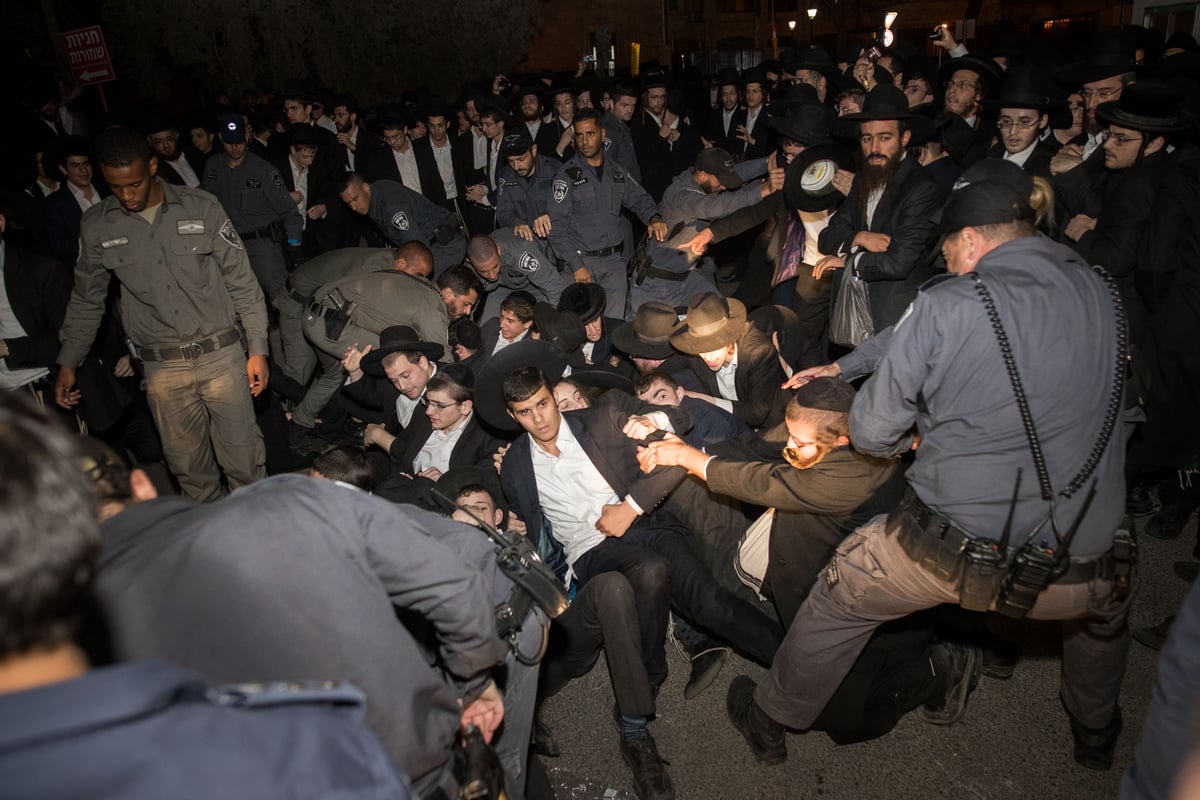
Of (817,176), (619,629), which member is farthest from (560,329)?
(619,629)

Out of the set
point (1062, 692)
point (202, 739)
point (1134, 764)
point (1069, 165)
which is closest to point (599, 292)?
point (1069, 165)

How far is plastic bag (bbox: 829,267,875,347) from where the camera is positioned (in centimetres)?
438

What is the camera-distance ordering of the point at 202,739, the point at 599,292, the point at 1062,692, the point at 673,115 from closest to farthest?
the point at 202,739 → the point at 1062,692 → the point at 599,292 → the point at 673,115

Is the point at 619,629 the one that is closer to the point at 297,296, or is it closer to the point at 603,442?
the point at 603,442

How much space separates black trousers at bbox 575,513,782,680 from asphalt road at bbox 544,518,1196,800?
305mm

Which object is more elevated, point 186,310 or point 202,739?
point 202,739

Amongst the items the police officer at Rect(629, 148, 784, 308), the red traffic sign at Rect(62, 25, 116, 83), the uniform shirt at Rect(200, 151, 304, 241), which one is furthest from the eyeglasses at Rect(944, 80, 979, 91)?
the red traffic sign at Rect(62, 25, 116, 83)

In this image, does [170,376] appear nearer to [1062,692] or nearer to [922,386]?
[922,386]

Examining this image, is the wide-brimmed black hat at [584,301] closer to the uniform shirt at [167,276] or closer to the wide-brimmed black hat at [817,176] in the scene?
the wide-brimmed black hat at [817,176]

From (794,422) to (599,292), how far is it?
282cm

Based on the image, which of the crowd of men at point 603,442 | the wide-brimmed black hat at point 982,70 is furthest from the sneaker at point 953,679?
the wide-brimmed black hat at point 982,70

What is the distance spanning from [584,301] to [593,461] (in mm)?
2117

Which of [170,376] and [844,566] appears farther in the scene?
[170,376]

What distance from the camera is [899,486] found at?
125 inches
